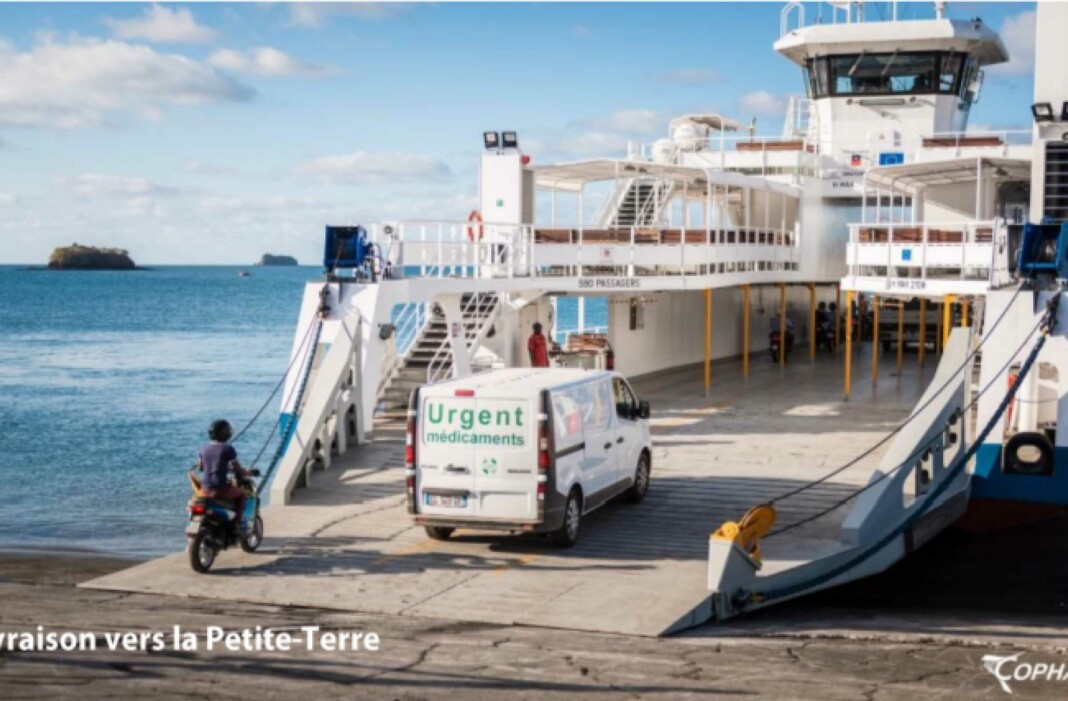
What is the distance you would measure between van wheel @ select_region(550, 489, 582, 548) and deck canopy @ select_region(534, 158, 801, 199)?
44.2 feet

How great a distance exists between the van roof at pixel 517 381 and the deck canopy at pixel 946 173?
11.6 m

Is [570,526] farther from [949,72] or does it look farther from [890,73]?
[949,72]

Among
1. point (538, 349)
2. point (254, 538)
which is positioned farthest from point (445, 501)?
point (538, 349)

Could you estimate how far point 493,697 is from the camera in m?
9.18

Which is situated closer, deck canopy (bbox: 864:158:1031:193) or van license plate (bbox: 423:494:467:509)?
van license plate (bbox: 423:494:467:509)

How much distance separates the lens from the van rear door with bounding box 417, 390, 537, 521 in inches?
515

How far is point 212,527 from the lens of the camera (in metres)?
12.7

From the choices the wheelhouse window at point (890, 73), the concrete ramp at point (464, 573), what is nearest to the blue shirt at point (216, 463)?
the concrete ramp at point (464, 573)

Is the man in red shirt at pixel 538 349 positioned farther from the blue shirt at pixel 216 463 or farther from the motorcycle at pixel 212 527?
the blue shirt at pixel 216 463

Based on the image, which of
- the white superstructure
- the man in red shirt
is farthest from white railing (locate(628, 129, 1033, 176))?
the man in red shirt

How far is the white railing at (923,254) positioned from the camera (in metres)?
21.7

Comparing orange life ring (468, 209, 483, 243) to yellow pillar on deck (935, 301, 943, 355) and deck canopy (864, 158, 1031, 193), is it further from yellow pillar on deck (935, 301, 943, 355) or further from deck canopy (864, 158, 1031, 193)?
yellow pillar on deck (935, 301, 943, 355)

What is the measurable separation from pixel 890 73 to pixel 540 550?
28778 millimetres

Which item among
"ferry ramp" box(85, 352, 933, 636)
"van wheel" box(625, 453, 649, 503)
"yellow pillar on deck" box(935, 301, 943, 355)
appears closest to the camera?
"ferry ramp" box(85, 352, 933, 636)
